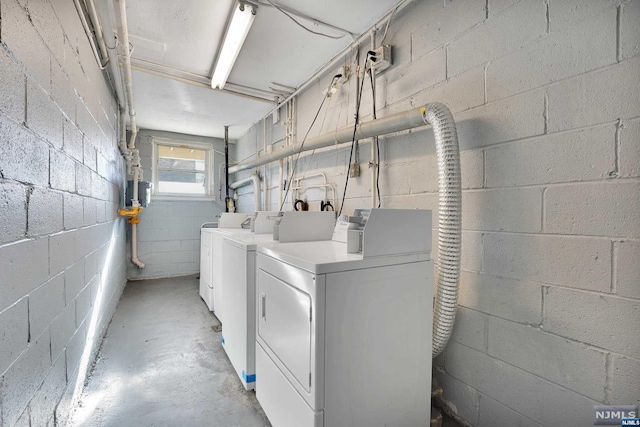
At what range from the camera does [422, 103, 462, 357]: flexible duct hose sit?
4.47 ft

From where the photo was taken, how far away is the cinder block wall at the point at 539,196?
3.36 feet

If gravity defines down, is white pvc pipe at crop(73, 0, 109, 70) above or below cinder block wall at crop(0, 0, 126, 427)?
above

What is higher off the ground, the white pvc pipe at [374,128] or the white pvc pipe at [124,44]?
the white pvc pipe at [124,44]

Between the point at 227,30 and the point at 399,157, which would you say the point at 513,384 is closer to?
the point at 399,157

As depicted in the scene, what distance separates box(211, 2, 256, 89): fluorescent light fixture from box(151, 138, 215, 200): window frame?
8.44 feet

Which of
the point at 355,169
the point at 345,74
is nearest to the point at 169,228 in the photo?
the point at 355,169

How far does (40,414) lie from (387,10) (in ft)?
9.20

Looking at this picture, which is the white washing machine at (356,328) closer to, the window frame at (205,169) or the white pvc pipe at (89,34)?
the white pvc pipe at (89,34)

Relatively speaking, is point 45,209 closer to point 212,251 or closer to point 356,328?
point 356,328

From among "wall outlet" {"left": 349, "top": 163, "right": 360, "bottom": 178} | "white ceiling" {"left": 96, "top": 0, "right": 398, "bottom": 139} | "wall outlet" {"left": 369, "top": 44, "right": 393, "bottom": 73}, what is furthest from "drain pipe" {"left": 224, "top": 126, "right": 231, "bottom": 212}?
"wall outlet" {"left": 369, "top": 44, "right": 393, "bottom": 73}

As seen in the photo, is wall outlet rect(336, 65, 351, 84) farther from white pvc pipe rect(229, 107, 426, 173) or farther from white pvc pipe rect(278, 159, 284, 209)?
white pvc pipe rect(278, 159, 284, 209)

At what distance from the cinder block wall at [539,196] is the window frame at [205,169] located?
4195 mm

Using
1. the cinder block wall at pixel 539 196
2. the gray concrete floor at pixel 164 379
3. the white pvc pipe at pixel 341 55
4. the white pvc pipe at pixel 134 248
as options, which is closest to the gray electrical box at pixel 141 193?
the white pvc pipe at pixel 134 248

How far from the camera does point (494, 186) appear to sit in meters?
1.40
